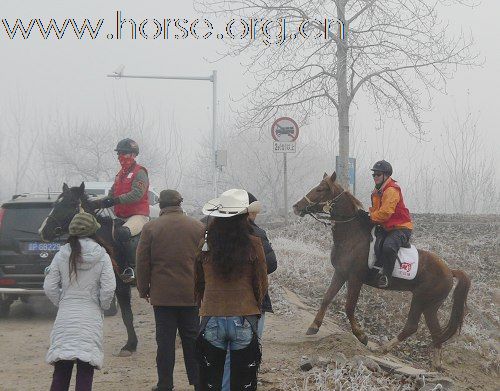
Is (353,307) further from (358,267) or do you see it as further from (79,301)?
(79,301)

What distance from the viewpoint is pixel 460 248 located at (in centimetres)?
1694

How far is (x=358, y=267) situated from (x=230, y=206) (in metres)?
4.82

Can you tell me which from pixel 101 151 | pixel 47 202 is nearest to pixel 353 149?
pixel 101 151

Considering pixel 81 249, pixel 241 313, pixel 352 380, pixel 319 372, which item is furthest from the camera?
pixel 319 372

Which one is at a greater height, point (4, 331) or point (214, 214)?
point (214, 214)

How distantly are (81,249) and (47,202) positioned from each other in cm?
590

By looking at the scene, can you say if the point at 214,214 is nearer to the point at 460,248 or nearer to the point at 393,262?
the point at 393,262

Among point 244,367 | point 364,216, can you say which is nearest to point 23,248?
point 364,216

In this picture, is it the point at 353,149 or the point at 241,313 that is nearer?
the point at 241,313

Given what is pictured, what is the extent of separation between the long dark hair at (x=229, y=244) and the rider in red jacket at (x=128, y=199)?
3.90 m

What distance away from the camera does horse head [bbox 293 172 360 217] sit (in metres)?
9.62

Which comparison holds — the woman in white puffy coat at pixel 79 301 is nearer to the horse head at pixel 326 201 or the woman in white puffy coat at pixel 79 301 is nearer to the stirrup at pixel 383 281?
the horse head at pixel 326 201

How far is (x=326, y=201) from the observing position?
967 centimetres

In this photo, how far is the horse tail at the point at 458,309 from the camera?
967 centimetres
